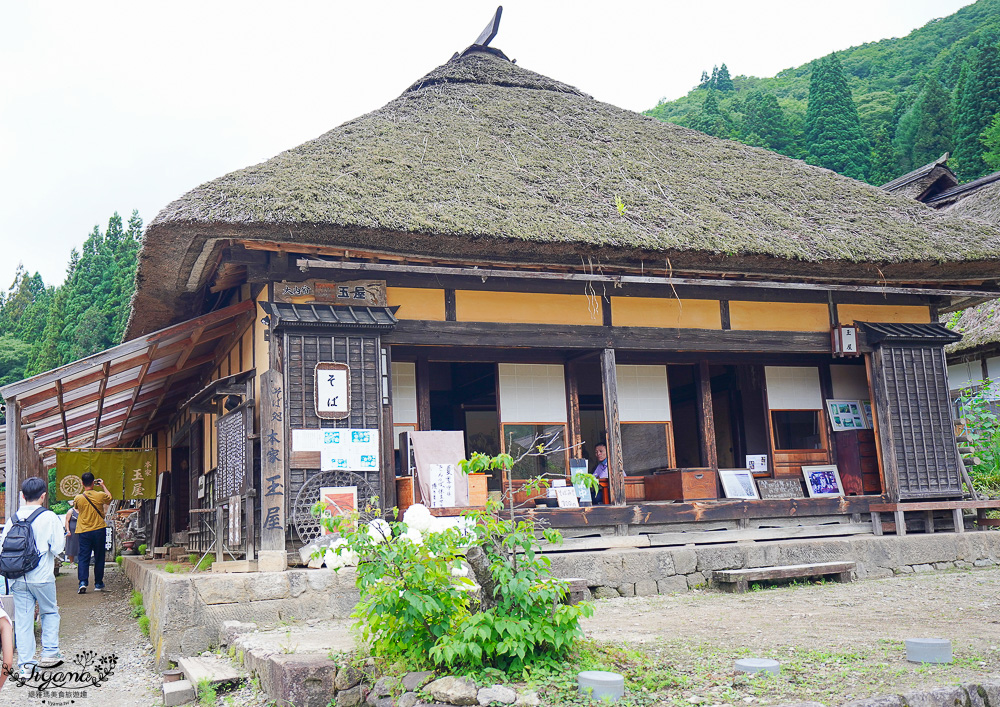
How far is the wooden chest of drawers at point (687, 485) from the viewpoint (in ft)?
30.2

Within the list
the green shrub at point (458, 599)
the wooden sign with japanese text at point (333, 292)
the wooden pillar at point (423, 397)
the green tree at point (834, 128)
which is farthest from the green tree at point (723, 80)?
the green shrub at point (458, 599)

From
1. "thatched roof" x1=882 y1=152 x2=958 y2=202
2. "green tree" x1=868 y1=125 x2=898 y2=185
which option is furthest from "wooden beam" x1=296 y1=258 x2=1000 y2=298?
"green tree" x1=868 y1=125 x2=898 y2=185

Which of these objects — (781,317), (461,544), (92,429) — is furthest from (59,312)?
(461,544)

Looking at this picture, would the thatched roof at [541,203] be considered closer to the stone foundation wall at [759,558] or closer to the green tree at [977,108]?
the stone foundation wall at [759,558]

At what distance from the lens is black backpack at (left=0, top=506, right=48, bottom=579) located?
5.82m

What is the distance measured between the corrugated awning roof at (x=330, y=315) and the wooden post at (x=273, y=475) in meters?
0.53

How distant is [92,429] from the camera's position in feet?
40.0

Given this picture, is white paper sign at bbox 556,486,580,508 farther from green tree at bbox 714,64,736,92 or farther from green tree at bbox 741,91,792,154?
green tree at bbox 714,64,736,92

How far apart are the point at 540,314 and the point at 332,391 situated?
2563 mm

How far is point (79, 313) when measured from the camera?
32781 millimetres

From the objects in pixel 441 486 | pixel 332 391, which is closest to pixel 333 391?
pixel 332 391

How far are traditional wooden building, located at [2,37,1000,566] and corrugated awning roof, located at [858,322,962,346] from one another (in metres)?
0.04

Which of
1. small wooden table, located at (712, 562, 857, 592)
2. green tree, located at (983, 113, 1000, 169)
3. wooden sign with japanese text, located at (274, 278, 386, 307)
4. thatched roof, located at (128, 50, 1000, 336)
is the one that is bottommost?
small wooden table, located at (712, 562, 857, 592)

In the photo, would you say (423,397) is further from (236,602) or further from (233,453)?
(236,602)
